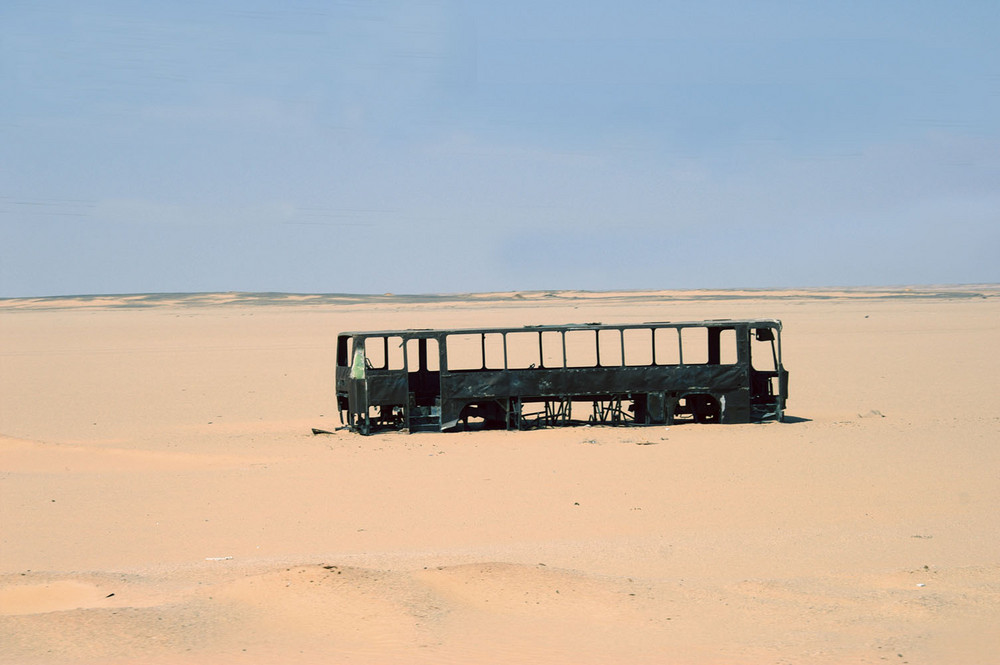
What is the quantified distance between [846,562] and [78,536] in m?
8.77

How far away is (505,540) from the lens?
472 inches

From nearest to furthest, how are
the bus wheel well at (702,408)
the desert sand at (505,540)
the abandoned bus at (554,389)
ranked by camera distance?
the desert sand at (505,540) → the abandoned bus at (554,389) → the bus wheel well at (702,408)

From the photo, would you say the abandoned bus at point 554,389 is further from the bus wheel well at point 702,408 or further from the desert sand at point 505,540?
the desert sand at point 505,540

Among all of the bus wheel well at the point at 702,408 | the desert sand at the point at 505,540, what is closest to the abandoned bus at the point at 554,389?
the bus wheel well at the point at 702,408

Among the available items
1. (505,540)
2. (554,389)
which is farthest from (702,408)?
(505,540)

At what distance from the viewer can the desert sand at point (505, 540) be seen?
800cm

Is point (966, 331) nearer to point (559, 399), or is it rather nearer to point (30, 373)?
point (559, 399)

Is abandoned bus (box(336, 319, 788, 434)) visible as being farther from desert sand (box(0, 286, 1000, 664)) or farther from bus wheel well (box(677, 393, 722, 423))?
desert sand (box(0, 286, 1000, 664))

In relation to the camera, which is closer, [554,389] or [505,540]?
[505,540]

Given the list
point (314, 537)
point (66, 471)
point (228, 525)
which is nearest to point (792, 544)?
point (314, 537)

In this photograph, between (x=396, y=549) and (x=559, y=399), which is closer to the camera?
(x=396, y=549)

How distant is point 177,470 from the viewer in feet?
56.7

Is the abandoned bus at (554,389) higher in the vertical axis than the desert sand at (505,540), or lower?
higher

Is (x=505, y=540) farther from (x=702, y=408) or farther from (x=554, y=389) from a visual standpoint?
(x=702, y=408)
